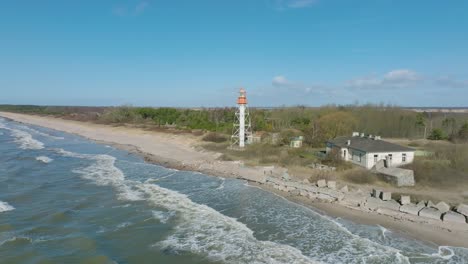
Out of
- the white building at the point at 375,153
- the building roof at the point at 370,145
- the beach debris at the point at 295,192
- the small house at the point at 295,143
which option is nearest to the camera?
the beach debris at the point at 295,192

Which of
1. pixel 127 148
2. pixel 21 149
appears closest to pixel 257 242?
pixel 127 148

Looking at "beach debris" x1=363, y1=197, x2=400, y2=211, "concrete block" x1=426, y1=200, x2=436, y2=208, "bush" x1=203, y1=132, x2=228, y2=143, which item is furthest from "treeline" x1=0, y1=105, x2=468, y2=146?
Answer: "concrete block" x1=426, y1=200, x2=436, y2=208

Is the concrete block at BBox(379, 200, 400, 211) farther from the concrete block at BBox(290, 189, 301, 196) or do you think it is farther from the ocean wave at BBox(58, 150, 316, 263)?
the ocean wave at BBox(58, 150, 316, 263)

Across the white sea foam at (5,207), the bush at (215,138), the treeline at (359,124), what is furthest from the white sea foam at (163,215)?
the bush at (215,138)

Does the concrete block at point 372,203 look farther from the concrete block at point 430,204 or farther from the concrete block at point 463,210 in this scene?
the concrete block at point 463,210

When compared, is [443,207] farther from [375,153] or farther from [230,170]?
[230,170]

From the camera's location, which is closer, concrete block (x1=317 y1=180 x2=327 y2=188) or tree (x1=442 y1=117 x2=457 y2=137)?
concrete block (x1=317 y1=180 x2=327 y2=188)

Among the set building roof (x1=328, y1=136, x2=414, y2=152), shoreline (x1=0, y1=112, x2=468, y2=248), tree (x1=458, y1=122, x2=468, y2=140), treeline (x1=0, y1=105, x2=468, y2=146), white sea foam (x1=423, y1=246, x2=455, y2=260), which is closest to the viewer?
white sea foam (x1=423, y1=246, x2=455, y2=260)
